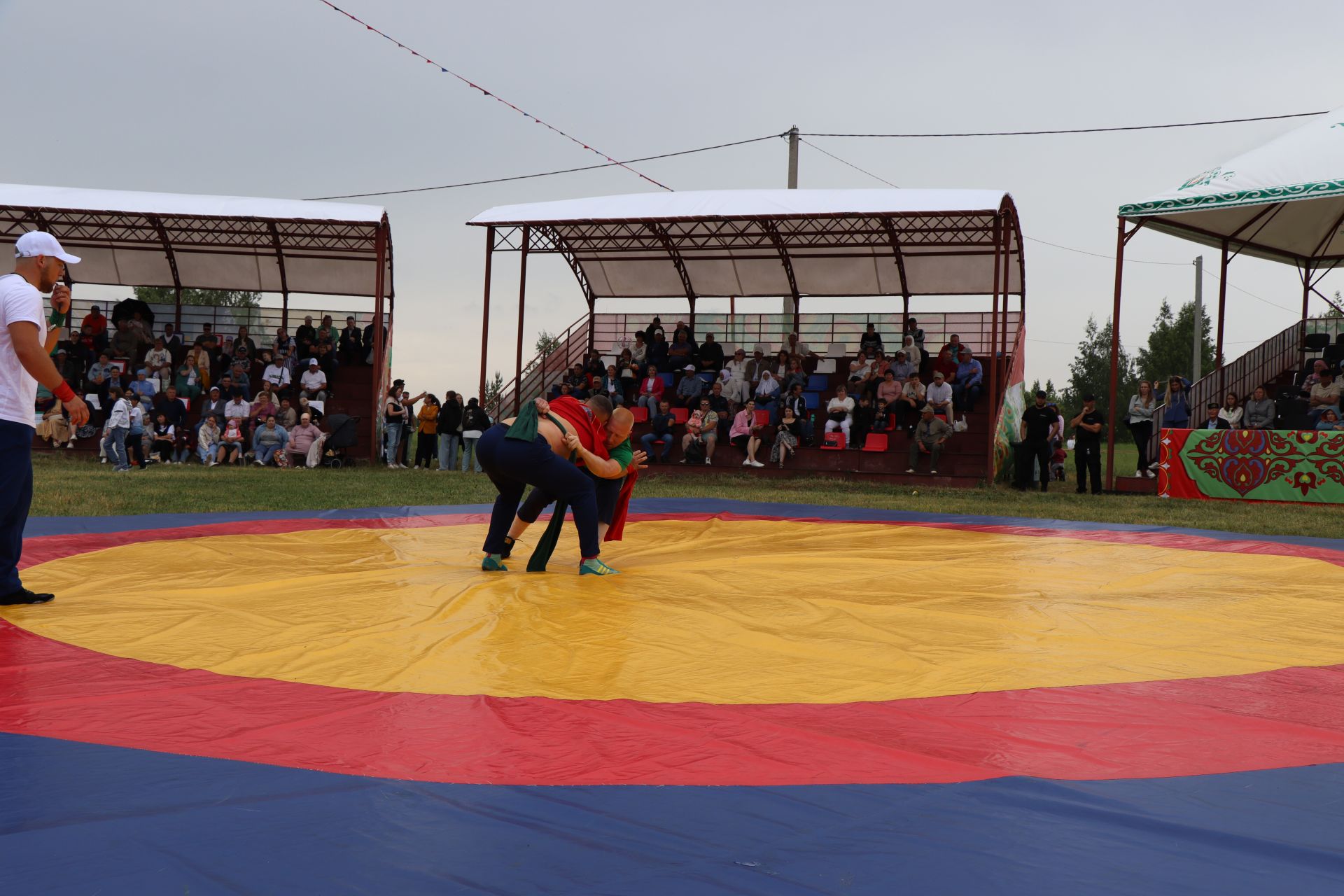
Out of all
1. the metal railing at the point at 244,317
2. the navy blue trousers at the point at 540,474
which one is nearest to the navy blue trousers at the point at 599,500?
the navy blue trousers at the point at 540,474

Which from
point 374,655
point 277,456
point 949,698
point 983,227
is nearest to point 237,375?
point 277,456

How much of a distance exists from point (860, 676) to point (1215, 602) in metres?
2.62

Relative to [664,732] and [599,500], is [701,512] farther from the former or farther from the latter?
[664,732]

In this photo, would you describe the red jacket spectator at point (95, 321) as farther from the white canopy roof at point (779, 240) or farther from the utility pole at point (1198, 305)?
the utility pole at point (1198, 305)

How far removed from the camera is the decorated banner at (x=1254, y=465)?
42.8ft

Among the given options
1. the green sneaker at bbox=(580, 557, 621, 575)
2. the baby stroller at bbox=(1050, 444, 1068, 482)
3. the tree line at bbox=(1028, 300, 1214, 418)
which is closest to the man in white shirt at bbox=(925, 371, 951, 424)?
the baby stroller at bbox=(1050, 444, 1068, 482)

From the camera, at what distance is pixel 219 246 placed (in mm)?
22062

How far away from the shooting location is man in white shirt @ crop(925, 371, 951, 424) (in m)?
16.6

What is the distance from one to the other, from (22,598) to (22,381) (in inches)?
36.6

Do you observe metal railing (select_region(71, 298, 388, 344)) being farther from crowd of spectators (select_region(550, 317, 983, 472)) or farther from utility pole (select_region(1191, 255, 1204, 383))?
utility pole (select_region(1191, 255, 1204, 383))

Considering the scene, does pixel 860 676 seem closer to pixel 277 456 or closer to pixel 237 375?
pixel 277 456

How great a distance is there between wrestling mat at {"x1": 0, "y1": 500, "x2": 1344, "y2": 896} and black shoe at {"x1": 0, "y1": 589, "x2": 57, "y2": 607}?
160mm

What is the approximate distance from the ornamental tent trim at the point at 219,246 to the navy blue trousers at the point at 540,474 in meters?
13.0

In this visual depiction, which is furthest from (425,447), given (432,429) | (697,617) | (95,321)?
(697,617)
